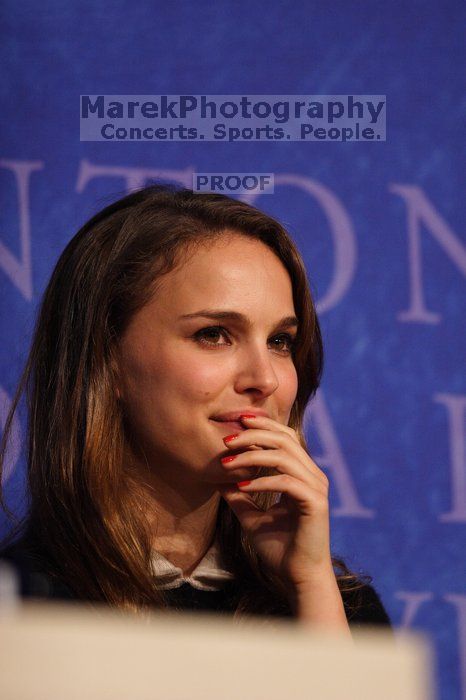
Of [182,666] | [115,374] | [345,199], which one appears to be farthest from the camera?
[345,199]

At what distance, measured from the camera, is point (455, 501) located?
198 cm

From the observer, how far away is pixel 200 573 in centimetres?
141

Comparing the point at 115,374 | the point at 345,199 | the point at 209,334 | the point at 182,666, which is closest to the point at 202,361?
the point at 209,334

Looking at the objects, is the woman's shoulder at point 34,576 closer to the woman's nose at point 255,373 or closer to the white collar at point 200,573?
the white collar at point 200,573

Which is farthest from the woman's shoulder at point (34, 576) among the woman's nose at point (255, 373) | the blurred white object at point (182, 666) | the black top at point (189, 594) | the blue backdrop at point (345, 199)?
the blurred white object at point (182, 666)

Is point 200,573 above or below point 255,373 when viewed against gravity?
below

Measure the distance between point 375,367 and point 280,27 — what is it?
2.50ft

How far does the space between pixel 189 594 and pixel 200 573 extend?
3 centimetres

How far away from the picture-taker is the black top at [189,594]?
4.30 ft

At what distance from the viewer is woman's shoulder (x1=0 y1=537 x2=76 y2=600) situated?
1.31m

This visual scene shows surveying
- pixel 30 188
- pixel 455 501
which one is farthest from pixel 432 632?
pixel 30 188

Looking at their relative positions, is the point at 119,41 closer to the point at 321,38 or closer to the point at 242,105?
the point at 242,105

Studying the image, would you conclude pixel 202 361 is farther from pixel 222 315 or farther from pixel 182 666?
pixel 182 666

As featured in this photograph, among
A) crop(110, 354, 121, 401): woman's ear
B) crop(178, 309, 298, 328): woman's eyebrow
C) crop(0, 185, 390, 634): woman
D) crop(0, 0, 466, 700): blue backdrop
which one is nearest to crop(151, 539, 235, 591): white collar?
crop(0, 185, 390, 634): woman
